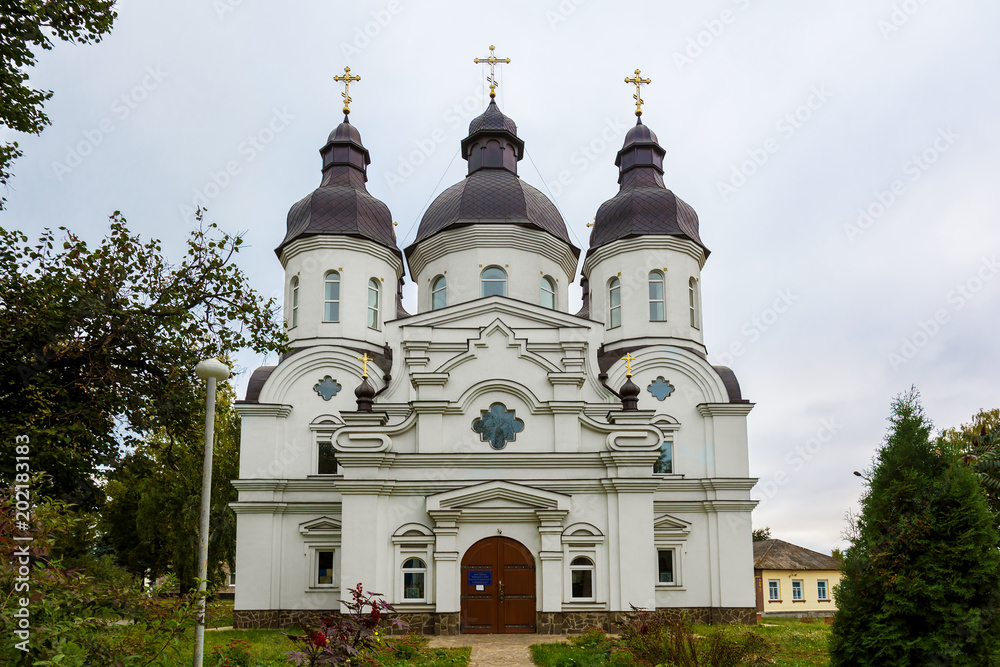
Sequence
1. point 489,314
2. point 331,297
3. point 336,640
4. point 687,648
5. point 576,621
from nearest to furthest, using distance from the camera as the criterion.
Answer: point 336,640, point 687,648, point 576,621, point 489,314, point 331,297

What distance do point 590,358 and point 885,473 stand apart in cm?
1328

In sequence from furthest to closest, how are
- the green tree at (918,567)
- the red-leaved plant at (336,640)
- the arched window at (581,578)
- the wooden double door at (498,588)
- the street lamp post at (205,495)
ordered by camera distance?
the arched window at (581,578), the wooden double door at (498,588), the red-leaved plant at (336,640), the street lamp post at (205,495), the green tree at (918,567)

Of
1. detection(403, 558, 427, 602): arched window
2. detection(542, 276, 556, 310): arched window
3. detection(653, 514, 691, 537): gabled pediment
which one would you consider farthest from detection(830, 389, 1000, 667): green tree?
detection(542, 276, 556, 310): arched window

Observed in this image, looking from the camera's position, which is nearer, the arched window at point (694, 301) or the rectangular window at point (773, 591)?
the arched window at point (694, 301)

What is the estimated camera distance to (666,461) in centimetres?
2280

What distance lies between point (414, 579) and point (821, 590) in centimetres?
2602

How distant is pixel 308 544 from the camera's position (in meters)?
21.7

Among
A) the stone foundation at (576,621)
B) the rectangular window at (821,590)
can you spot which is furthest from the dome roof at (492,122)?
the rectangular window at (821,590)

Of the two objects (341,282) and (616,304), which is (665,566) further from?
(341,282)

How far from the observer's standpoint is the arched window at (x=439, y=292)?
2455 centimetres

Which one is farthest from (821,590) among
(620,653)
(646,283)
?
(620,653)

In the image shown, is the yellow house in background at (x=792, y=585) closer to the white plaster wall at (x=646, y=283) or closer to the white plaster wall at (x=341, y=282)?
the white plaster wall at (x=646, y=283)

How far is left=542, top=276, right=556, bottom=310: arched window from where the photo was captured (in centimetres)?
2475

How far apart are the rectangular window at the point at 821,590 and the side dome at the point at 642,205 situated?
64.1 feet
